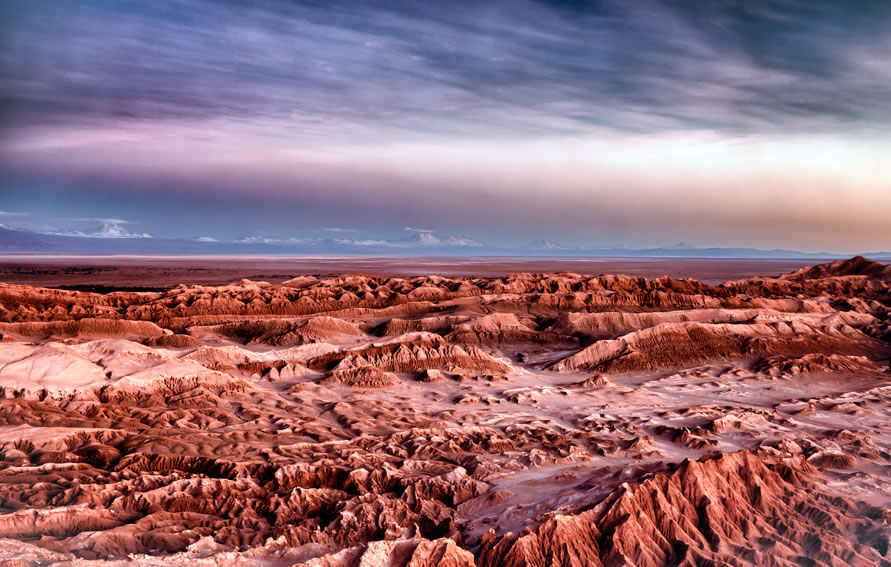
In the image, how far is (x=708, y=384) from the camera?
35031mm

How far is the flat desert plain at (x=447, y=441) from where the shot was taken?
13.9m

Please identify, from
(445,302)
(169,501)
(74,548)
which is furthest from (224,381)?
(445,302)

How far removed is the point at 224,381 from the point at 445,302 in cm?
3186

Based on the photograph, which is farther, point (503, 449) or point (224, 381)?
point (224, 381)

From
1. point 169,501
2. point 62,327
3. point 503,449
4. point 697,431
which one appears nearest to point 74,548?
point 169,501

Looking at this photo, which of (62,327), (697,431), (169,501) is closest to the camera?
(169,501)

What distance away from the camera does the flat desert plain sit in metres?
13.9

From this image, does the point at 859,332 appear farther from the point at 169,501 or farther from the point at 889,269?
the point at 169,501

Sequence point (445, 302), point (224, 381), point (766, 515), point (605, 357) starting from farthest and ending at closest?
1. point (445, 302)
2. point (605, 357)
3. point (224, 381)
4. point (766, 515)

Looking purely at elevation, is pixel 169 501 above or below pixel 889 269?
below

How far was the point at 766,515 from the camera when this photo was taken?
15.1 m

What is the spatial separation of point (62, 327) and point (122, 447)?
91.3 feet

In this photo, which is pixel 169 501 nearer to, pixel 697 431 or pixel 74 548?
pixel 74 548

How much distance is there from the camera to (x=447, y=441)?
23.0m
